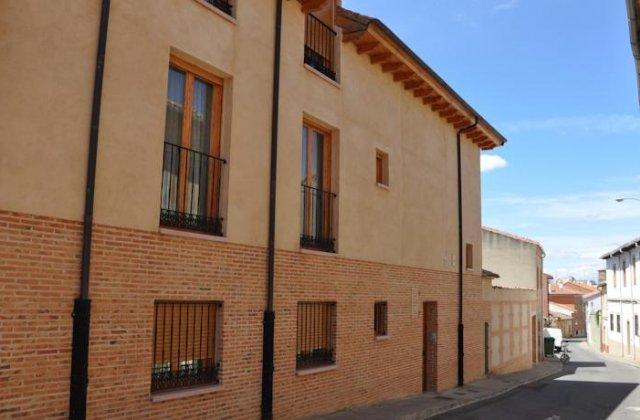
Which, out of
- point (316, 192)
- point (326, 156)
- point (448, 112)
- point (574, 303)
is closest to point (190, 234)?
point (316, 192)

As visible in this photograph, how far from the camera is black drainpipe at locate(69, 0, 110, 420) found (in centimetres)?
658

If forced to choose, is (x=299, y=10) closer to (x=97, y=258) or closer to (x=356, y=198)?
(x=356, y=198)

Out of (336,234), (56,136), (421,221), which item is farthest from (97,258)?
(421,221)

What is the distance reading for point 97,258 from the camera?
696 centimetres

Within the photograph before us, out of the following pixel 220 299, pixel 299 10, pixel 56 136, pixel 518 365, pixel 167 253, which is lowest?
pixel 518 365

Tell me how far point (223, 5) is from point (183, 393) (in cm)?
551

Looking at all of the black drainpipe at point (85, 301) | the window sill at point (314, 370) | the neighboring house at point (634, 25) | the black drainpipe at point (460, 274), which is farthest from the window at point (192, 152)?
the black drainpipe at point (460, 274)

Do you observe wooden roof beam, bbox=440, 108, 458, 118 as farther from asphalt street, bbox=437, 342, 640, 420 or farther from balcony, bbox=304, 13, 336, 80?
asphalt street, bbox=437, 342, 640, 420

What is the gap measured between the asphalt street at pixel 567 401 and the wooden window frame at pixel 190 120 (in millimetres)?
6989

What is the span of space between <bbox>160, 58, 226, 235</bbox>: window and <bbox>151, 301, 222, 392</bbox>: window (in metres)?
1.12

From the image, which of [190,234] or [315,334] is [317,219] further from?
[190,234]

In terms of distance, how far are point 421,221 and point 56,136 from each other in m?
10.3

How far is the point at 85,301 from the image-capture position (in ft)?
22.0

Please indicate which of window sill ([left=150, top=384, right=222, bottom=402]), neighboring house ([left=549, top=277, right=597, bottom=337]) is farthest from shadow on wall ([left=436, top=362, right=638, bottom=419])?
neighboring house ([left=549, top=277, right=597, bottom=337])
